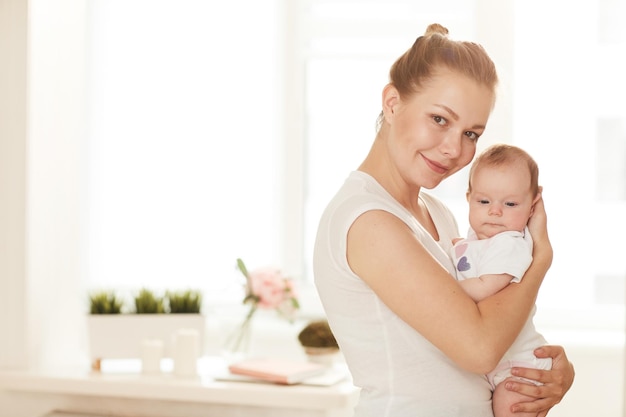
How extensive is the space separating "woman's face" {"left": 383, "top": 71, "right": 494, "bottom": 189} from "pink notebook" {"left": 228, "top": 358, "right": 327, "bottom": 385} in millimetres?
1198

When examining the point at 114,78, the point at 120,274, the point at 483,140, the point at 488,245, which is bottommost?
the point at 120,274

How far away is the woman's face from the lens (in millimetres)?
1667

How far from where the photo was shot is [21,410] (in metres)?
2.95

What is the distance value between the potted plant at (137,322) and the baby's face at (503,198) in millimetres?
1446

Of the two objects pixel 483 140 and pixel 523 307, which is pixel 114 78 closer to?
pixel 483 140

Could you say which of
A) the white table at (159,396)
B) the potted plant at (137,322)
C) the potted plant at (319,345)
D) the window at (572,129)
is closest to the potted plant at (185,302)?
the potted plant at (137,322)

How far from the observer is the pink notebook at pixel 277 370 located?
2.77m

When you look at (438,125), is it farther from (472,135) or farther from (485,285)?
(485,285)

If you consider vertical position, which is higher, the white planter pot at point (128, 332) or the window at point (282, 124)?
the window at point (282, 124)

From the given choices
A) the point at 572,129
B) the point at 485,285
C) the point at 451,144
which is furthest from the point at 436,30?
the point at 572,129

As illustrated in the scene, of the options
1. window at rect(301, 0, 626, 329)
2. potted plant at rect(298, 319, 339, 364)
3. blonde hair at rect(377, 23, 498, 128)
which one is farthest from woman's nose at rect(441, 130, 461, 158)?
window at rect(301, 0, 626, 329)

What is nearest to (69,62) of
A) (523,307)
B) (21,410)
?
(21,410)

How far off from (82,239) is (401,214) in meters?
2.90

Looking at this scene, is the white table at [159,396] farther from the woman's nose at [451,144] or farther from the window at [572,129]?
the window at [572,129]
